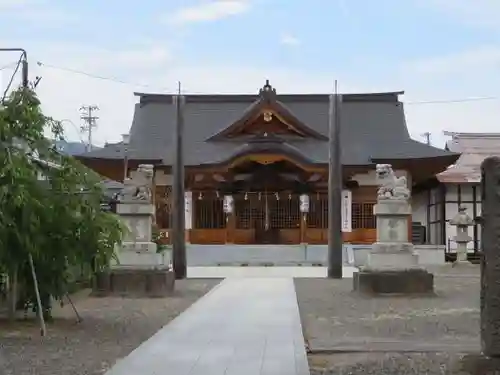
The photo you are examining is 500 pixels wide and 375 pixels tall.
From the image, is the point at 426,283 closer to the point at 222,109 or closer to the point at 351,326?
the point at 351,326

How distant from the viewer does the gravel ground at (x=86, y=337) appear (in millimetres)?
8531

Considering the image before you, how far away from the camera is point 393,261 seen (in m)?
18.2

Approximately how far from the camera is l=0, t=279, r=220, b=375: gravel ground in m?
8.53

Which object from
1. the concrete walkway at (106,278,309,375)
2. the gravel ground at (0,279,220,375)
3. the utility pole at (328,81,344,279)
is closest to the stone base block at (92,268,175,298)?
the gravel ground at (0,279,220,375)

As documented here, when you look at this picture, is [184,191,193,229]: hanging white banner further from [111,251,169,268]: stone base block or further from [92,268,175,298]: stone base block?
[92,268,175,298]: stone base block

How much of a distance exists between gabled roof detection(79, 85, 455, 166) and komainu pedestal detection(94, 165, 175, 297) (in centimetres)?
1549

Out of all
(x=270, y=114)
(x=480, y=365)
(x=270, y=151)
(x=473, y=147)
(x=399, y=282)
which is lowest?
(x=399, y=282)

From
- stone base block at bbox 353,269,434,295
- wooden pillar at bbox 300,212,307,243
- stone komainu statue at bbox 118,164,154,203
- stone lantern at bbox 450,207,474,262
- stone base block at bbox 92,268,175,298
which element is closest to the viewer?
stone base block at bbox 353,269,434,295

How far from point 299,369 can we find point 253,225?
2717cm

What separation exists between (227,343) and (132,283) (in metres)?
8.32

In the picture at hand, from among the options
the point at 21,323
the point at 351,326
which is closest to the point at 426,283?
the point at 351,326

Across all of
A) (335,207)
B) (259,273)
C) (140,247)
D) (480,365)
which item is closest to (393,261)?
(335,207)

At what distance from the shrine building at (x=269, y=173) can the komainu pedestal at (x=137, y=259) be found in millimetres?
15206

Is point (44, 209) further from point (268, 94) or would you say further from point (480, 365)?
point (268, 94)
